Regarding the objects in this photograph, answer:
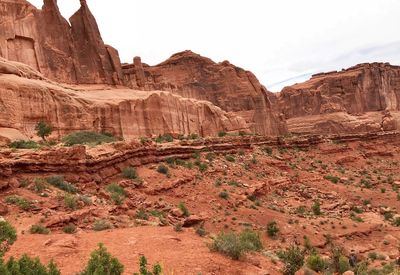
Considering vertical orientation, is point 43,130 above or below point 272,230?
above

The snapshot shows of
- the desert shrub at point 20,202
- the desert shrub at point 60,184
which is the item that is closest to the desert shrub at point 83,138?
the desert shrub at point 60,184

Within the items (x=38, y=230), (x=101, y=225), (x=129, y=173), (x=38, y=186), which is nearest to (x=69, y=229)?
(x=38, y=230)

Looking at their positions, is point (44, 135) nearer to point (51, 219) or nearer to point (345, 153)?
point (51, 219)

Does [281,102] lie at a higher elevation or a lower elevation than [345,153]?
higher

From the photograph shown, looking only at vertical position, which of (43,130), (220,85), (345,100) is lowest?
(43,130)

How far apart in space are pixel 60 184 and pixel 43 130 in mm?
13809

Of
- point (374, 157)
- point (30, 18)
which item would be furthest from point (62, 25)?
point (374, 157)

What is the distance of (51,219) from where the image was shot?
15.1 metres

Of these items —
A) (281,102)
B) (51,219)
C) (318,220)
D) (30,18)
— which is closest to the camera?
(51,219)

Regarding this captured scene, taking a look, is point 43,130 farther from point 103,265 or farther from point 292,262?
point 103,265

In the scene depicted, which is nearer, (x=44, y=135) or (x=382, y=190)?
(x=44, y=135)

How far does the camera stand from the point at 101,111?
40.2m

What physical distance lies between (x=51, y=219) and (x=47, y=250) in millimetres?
2948

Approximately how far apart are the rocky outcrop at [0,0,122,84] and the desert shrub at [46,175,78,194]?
26.0 m
